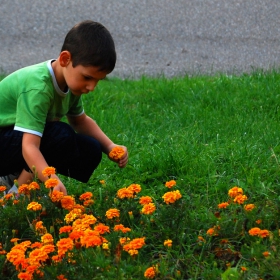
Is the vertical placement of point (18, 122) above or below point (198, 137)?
above

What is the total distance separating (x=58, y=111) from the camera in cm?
358

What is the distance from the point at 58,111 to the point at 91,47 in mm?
441

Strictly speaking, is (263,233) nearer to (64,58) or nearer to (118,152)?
(118,152)

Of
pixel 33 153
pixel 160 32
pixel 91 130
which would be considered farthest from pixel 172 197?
pixel 160 32

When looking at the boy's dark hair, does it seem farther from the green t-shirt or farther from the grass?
the grass

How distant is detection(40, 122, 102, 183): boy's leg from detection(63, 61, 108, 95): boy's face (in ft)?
0.92

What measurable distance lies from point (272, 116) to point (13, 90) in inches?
83.9

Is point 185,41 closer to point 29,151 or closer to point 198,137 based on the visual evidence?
point 198,137

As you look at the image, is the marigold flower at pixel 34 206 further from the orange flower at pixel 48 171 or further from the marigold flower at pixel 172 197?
the marigold flower at pixel 172 197

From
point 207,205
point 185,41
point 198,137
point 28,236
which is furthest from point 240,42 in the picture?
point 28,236

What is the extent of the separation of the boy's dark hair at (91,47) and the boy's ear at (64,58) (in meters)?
0.02

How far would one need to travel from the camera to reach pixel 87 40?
3.35m

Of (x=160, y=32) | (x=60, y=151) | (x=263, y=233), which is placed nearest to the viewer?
(x=263, y=233)

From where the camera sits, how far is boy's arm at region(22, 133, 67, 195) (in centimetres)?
321
